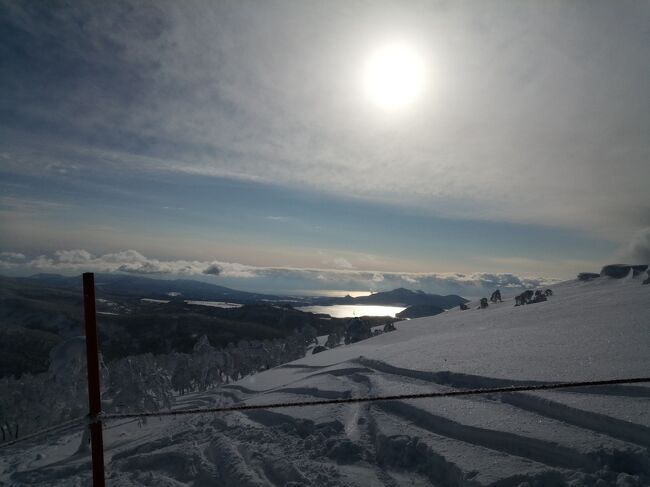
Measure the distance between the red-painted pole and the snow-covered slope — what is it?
6.38 m

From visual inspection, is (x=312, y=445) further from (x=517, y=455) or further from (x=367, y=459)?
(x=517, y=455)

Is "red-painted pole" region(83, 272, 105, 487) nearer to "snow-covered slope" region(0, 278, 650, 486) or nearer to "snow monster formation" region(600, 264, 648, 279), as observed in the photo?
"snow-covered slope" region(0, 278, 650, 486)

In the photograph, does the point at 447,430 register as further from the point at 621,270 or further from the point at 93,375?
the point at 621,270

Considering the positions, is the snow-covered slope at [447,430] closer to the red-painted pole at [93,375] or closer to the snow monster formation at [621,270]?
the red-painted pole at [93,375]

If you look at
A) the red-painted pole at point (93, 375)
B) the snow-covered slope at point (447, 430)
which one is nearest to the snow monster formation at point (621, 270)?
the snow-covered slope at point (447, 430)

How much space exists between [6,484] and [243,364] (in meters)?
47.3

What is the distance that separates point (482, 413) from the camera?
1084 centimetres

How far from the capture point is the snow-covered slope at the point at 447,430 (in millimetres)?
8406

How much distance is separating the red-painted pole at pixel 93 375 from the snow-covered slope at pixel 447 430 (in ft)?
20.9

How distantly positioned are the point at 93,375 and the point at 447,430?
926 centimetres

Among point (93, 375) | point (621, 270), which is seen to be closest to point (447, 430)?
point (93, 375)

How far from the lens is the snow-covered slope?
841 centimetres

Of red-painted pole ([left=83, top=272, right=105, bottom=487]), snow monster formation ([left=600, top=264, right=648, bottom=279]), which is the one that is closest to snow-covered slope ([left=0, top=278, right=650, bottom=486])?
red-painted pole ([left=83, top=272, right=105, bottom=487])

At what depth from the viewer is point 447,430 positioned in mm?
10727
